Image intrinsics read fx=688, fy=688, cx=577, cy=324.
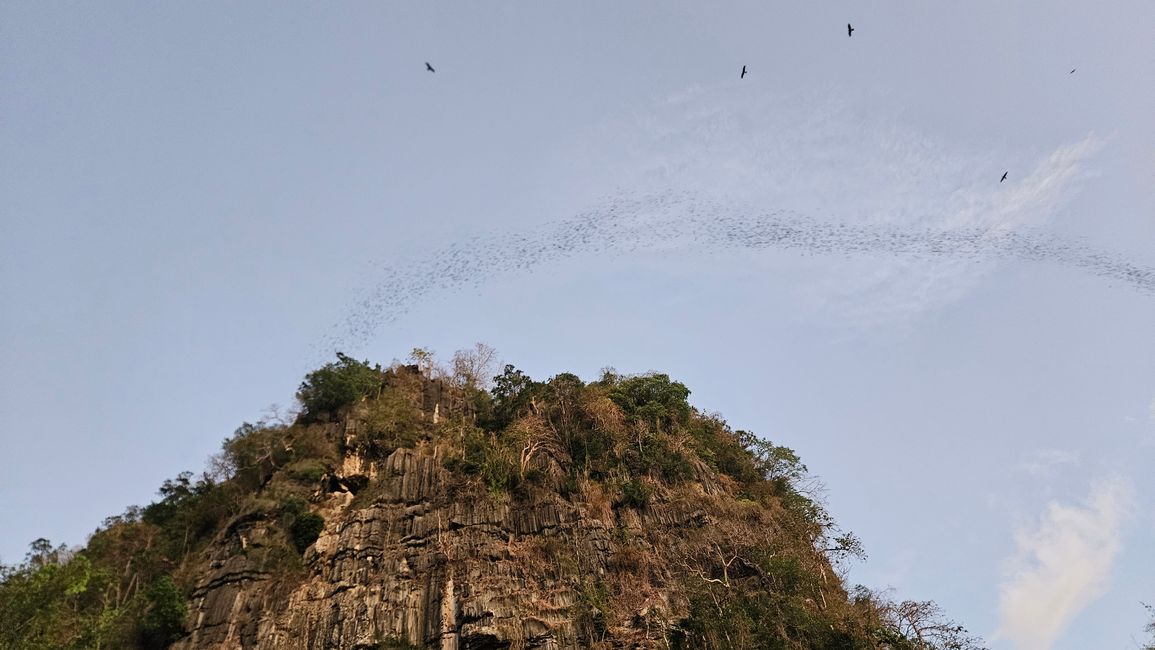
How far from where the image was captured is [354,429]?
38000 millimetres

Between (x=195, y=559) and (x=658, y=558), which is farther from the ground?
(x=195, y=559)

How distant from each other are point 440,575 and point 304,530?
24.2 feet

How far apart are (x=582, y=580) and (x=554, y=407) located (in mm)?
12264

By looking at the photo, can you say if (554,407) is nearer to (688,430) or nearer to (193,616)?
(688,430)

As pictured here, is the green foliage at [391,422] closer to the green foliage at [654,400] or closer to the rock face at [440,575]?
the rock face at [440,575]

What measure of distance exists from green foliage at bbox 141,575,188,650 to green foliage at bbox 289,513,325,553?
16.3 feet

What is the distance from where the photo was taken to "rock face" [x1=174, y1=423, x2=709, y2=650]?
2761 centimetres

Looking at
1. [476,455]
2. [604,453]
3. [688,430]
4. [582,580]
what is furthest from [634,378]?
[582,580]

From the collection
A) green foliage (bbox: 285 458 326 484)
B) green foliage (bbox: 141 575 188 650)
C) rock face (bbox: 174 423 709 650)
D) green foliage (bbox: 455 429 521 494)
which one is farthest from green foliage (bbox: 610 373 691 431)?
green foliage (bbox: 141 575 188 650)

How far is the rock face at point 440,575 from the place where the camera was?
27.6 metres

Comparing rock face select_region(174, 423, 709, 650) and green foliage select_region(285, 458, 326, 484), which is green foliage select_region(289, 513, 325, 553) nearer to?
rock face select_region(174, 423, 709, 650)

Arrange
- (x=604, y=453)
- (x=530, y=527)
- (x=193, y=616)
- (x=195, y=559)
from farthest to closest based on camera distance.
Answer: (x=604, y=453), (x=195, y=559), (x=530, y=527), (x=193, y=616)

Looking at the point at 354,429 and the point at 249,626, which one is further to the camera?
the point at 354,429

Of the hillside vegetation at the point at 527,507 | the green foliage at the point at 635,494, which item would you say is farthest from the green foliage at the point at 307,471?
the green foliage at the point at 635,494
